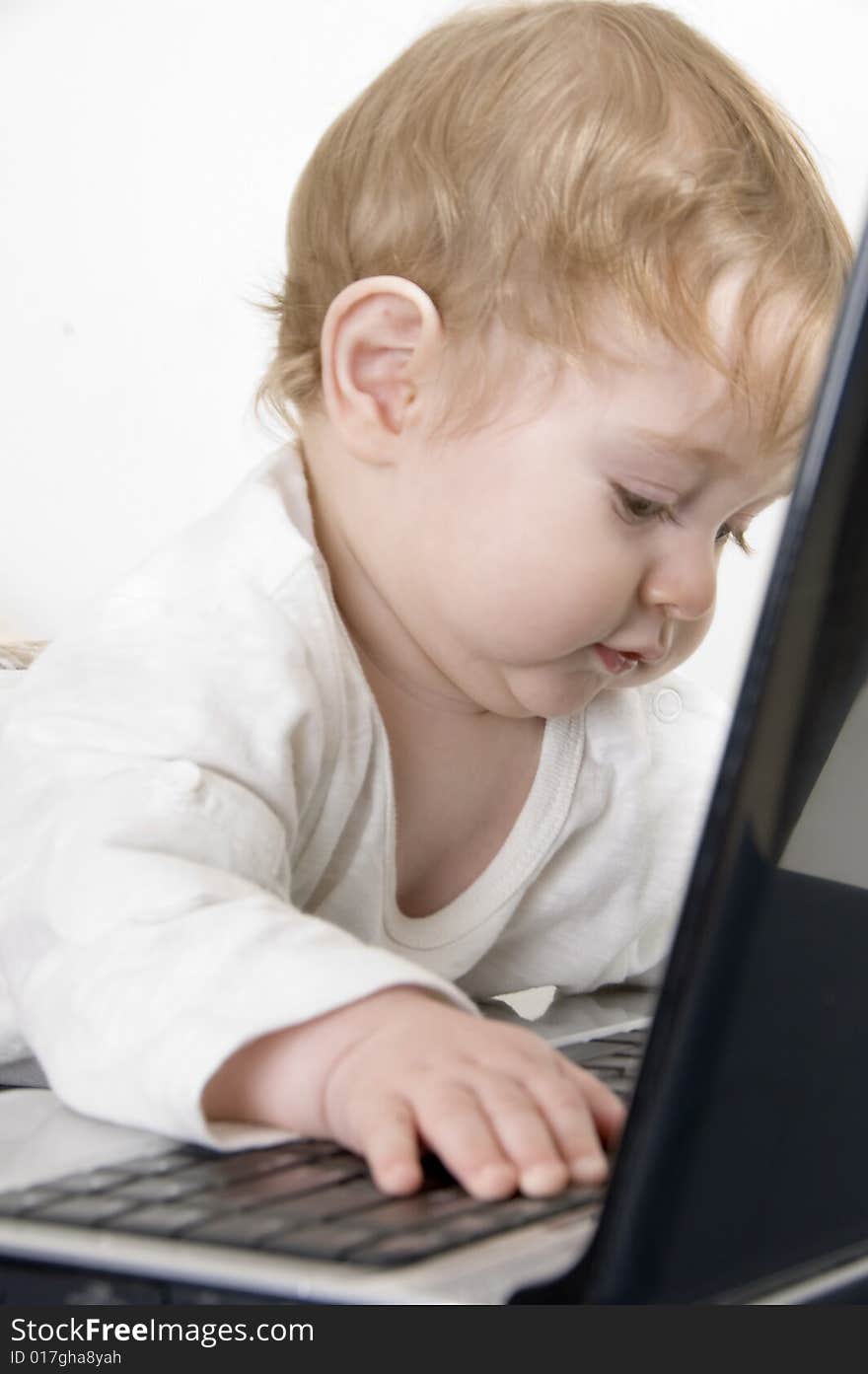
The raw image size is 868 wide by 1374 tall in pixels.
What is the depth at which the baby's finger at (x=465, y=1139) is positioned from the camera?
42cm

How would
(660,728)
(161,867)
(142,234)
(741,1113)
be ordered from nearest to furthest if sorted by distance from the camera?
(741,1113) → (161,867) → (660,728) → (142,234)

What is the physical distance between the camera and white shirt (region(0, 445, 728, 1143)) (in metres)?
0.52

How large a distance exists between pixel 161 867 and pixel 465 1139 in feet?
0.58

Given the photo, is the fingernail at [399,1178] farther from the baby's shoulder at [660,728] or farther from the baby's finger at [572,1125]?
the baby's shoulder at [660,728]

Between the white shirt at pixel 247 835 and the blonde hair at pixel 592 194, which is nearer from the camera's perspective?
the white shirt at pixel 247 835

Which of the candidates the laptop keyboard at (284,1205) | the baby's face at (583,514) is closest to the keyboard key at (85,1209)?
the laptop keyboard at (284,1205)

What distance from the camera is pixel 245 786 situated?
67cm

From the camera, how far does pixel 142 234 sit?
189 centimetres

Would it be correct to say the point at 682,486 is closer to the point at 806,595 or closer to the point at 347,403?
the point at 347,403

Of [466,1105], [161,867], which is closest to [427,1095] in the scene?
[466,1105]

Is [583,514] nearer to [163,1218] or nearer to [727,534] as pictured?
[727,534]

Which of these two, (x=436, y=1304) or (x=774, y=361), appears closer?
(x=436, y=1304)

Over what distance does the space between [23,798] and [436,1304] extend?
35cm

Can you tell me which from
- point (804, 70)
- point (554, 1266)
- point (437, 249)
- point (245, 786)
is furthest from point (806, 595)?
point (804, 70)
